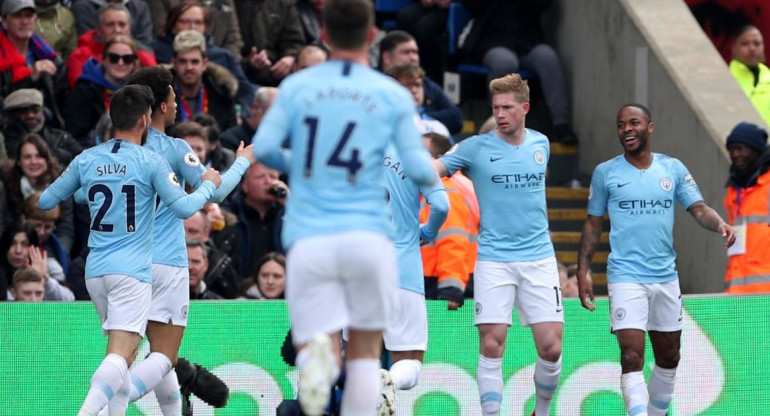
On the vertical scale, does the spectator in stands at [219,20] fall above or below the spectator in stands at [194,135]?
above

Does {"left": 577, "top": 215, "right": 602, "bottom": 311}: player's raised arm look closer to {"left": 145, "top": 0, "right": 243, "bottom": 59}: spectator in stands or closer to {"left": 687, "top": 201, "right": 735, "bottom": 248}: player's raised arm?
{"left": 687, "top": 201, "right": 735, "bottom": 248}: player's raised arm

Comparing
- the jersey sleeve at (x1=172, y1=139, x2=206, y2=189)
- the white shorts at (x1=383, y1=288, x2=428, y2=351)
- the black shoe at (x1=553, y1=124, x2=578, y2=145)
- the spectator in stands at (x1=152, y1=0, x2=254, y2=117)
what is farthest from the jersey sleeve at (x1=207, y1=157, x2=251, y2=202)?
the black shoe at (x1=553, y1=124, x2=578, y2=145)

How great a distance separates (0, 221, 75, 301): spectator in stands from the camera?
12812 millimetres

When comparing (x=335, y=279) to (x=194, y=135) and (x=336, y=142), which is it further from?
(x=194, y=135)

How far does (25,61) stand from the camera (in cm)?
1459

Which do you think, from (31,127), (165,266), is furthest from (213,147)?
(165,266)

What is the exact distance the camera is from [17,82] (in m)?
14.4

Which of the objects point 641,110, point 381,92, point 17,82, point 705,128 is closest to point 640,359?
point 641,110

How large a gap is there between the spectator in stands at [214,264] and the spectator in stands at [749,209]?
4273 millimetres

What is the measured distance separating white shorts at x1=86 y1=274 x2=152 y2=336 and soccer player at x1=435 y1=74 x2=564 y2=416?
231 cm

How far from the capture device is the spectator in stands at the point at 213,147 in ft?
45.6

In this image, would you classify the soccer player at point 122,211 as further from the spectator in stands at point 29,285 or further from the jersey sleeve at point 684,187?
the jersey sleeve at point 684,187

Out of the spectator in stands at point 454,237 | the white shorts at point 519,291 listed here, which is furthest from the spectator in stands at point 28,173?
the white shorts at point 519,291

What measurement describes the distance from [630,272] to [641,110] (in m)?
1.15
